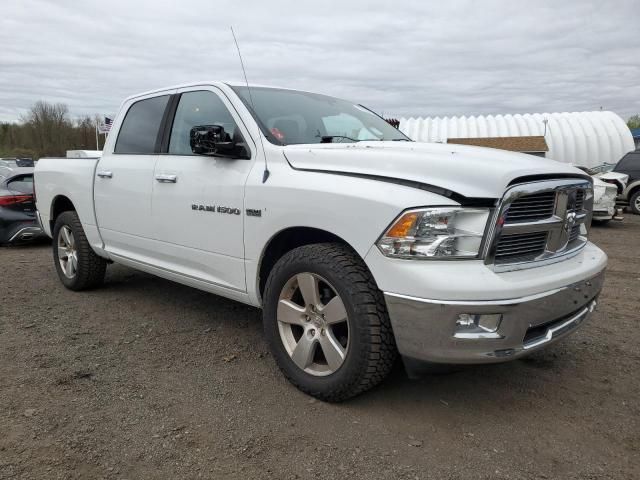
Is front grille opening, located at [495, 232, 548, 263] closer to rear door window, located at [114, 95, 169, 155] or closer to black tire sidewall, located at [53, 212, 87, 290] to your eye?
rear door window, located at [114, 95, 169, 155]

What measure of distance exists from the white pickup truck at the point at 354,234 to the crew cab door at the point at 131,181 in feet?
0.11

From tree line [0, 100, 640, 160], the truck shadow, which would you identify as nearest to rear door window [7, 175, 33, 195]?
the truck shadow

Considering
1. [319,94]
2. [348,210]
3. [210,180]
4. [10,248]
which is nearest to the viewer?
[348,210]

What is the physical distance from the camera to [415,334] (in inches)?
94.0

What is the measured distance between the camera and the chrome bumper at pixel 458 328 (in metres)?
2.30

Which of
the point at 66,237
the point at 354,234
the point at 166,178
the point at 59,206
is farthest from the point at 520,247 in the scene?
the point at 59,206

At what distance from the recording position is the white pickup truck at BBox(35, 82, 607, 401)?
237 centimetres

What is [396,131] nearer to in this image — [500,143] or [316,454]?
[316,454]

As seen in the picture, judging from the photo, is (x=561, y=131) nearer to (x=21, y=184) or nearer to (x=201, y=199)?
(x=21, y=184)

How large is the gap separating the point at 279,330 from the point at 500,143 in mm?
19188

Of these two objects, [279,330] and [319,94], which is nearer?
[279,330]

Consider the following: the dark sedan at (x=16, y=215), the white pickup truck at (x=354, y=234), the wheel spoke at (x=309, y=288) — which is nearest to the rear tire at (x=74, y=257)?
the white pickup truck at (x=354, y=234)

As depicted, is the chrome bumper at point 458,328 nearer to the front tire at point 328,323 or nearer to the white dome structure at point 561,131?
the front tire at point 328,323

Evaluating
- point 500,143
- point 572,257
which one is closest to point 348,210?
point 572,257
